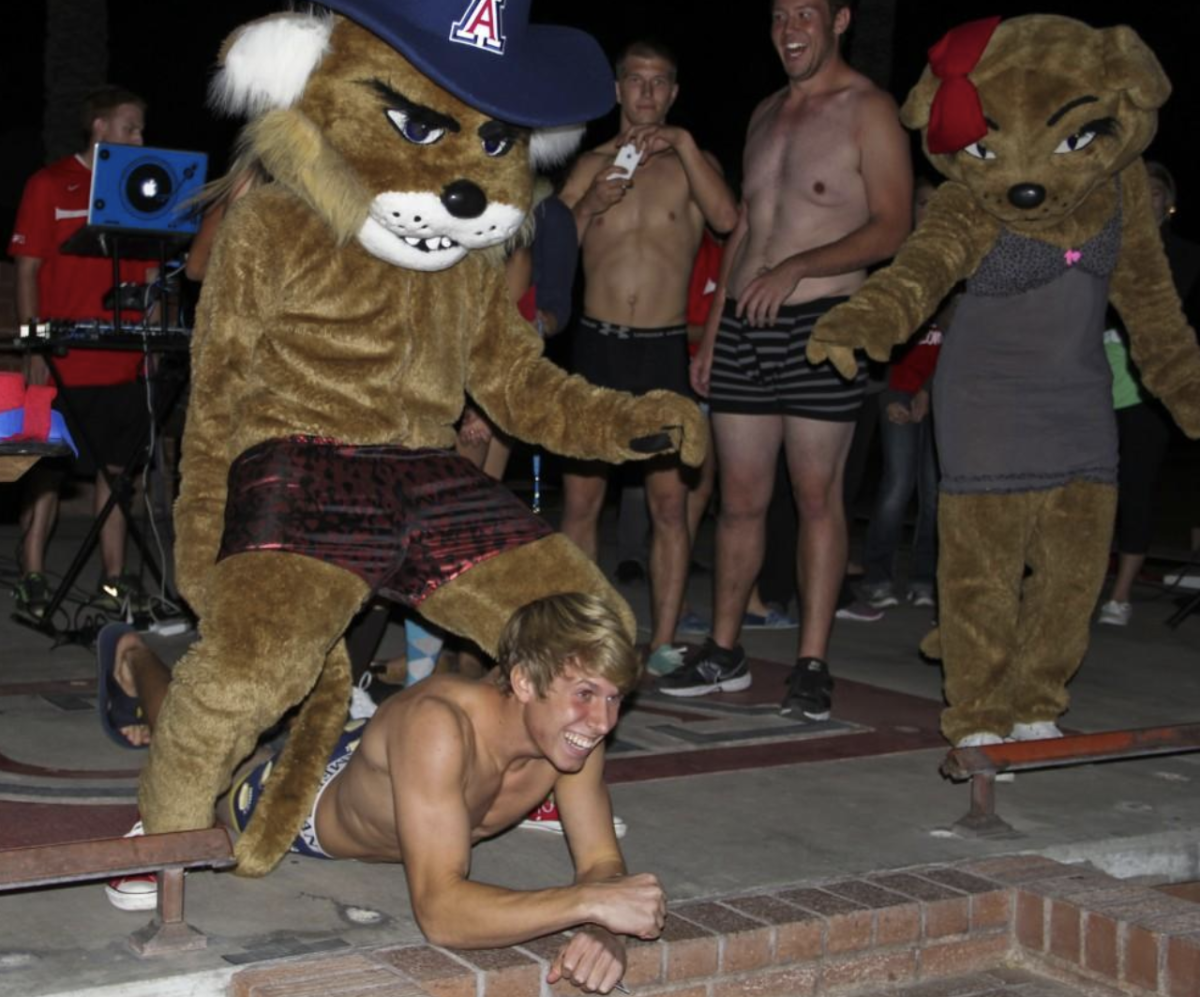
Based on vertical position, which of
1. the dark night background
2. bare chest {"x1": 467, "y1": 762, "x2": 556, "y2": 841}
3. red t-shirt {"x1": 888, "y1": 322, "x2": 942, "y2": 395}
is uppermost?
the dark night background

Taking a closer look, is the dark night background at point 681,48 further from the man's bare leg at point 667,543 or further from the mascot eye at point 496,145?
the mascot eye at point 496,145

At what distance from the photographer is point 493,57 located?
438cm

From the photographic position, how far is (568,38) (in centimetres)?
465

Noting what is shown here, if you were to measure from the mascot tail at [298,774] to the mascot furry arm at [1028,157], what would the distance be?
1.67 m

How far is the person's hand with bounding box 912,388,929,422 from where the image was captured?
898 cm

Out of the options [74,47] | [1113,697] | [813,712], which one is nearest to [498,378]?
[813,712]

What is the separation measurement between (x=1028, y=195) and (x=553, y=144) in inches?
60.7

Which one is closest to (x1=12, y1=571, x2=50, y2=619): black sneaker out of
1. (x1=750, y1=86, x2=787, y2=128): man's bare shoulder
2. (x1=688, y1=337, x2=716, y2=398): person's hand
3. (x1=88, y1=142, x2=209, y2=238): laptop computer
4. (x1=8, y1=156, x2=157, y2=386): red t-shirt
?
(x1=8, y1=156, x2=157, y2=386): red t-shirt

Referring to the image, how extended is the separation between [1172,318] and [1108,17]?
81.5 ft

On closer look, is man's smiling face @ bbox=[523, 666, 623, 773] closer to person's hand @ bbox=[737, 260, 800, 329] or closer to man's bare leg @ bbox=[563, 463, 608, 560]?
person's hand @ bbox=[737, 260, 800, 329]

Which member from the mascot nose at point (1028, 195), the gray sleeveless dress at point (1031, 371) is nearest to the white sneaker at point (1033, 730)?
the gray sleeveless dress at point (1031, 371)

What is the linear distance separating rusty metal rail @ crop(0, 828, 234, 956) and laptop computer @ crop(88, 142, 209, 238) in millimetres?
3345

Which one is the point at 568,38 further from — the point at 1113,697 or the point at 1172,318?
the point at 1113,697

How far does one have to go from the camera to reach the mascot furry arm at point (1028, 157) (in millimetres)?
5383
